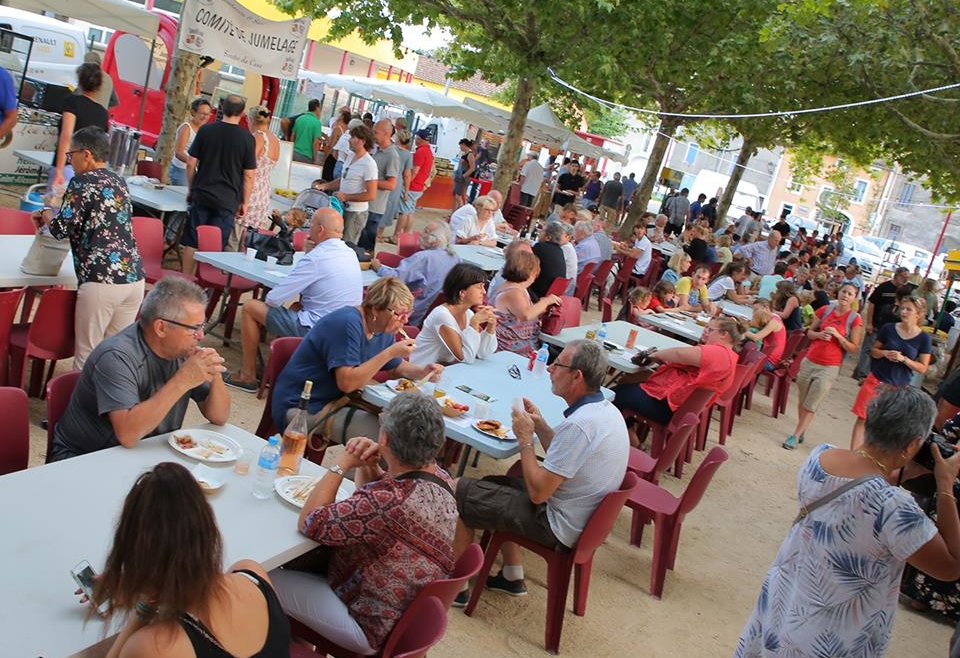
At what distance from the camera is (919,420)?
10.1 feet

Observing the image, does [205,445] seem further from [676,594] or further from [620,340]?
[620,340]

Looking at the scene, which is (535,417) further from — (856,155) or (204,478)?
(856,155)

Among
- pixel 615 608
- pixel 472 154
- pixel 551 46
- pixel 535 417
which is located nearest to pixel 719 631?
pixel 615 608

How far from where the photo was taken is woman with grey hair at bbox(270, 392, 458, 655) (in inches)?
117

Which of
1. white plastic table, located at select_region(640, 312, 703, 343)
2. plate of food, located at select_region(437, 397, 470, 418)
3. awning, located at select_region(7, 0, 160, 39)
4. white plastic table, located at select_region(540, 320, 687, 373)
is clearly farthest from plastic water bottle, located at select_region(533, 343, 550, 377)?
awning, located at select_region(7, 0, 160, 39)

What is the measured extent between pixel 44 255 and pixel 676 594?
4186 mm

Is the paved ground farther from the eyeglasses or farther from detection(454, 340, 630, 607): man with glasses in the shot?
the eyeglasses

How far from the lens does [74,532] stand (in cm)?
264

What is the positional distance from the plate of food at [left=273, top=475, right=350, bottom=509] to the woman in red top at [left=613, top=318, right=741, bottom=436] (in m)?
3.85

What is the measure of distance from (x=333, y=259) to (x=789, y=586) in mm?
3731

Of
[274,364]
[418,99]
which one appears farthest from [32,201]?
[418,99]

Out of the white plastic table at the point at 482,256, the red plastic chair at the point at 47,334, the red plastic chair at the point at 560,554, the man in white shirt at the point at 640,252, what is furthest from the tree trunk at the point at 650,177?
the red plastic chair at the point at 47,334

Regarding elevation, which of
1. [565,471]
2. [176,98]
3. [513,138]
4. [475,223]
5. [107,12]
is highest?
[107,12]

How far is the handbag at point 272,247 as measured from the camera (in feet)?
23.0
